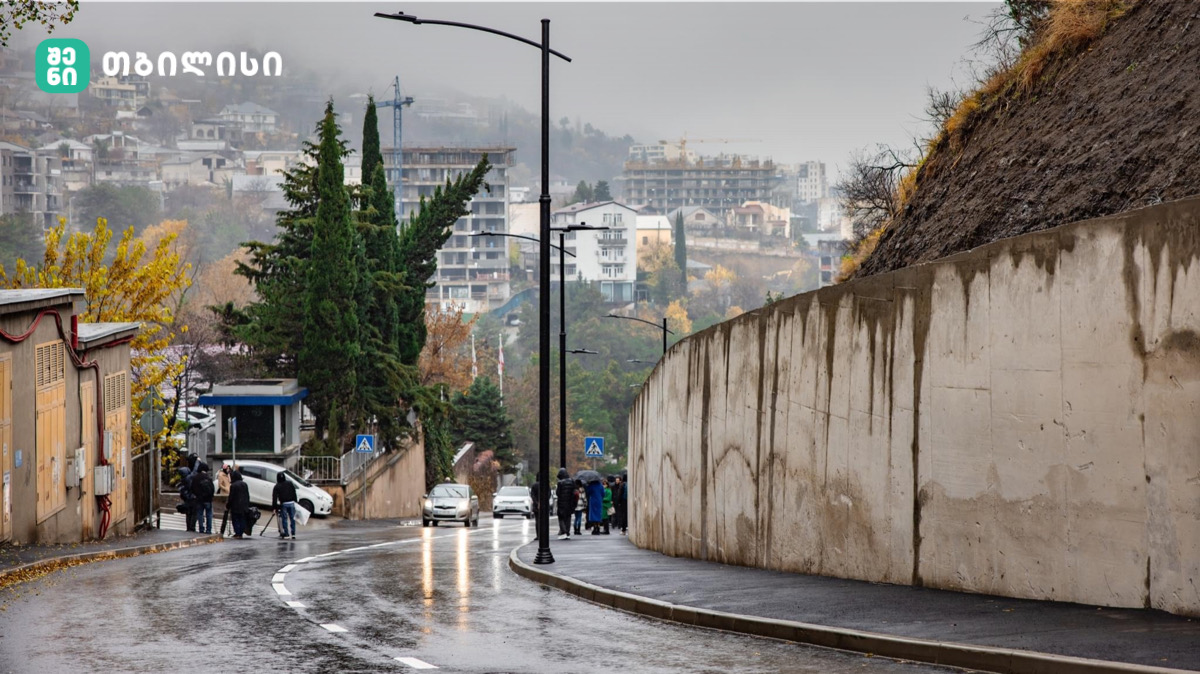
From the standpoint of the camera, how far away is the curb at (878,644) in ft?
30.4

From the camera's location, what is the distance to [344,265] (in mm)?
51688

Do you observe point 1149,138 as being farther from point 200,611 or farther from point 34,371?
point 34,371

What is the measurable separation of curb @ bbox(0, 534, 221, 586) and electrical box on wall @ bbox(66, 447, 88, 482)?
1.75 metres

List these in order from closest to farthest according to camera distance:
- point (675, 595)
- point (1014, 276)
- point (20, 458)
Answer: point (1014, 276) → point (675, 595) → point (20, 458)

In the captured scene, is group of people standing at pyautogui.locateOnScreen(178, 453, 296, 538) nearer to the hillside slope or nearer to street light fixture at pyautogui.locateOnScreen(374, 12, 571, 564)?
street light fixture at pyautogui.locateOnScreen(374, 12, 571, 564)

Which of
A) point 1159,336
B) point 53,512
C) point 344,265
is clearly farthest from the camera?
point 344,265

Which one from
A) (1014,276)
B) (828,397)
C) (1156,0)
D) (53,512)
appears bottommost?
(53,512)

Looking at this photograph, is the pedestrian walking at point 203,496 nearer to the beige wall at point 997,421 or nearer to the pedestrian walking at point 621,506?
the pedestrian walking at point 621,506

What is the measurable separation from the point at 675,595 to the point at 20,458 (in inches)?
497

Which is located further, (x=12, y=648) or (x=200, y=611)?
(x=200, y=611)

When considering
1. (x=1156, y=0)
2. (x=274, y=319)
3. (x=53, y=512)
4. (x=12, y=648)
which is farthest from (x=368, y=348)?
(x=12, y=648)

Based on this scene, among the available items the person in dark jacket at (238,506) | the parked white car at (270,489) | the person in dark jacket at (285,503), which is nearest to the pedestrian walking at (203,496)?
the person in dark jacket at (238,506)

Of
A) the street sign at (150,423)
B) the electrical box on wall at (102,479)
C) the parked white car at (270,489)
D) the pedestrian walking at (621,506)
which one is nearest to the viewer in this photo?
the electrical box on wall at (102,479)

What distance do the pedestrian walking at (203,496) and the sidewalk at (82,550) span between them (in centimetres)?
46
